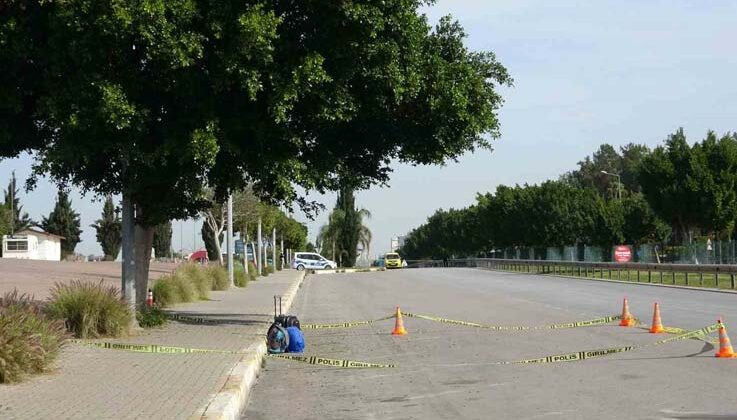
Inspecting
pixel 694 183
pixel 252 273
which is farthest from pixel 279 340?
pixel 694 183

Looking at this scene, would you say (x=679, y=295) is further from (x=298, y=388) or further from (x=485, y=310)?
(x=298, y=388)

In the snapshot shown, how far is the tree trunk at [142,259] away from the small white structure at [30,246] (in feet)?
171

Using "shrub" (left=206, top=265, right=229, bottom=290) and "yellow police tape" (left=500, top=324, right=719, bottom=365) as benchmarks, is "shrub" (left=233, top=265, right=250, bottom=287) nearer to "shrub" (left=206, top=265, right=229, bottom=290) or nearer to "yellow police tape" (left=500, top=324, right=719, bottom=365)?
"shrub" (left=206, top=265, right=229, bottom=290)

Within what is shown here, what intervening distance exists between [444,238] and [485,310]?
106m

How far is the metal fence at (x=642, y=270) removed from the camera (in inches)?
1361

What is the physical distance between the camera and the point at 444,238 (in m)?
129

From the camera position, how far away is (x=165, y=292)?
2453cm

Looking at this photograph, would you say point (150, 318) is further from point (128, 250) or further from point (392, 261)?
point (392, 261)

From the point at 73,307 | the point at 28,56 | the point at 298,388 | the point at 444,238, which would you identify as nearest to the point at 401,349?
the point at 298,388

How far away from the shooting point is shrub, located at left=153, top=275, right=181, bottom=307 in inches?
942

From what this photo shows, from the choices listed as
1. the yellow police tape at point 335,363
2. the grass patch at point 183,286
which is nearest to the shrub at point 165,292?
the grass patch at point 183,286

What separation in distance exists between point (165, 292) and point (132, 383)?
1445cm

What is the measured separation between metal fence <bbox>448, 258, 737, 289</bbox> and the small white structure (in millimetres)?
37004

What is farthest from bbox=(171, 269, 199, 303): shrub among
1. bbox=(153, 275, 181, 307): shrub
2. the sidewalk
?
the sidewalk
